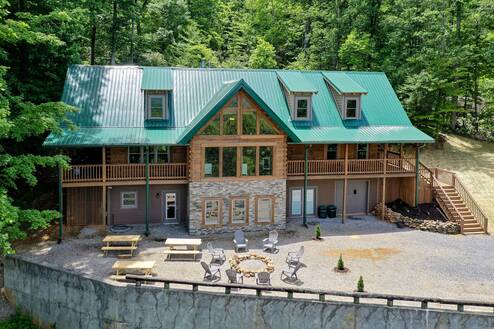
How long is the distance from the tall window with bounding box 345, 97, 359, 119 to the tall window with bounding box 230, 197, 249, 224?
28.0 feet

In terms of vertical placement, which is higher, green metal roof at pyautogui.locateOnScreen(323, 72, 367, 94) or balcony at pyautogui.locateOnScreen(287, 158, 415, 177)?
green metal roof at pyautogui.locateOnScreen(323, 72, 367, 94)

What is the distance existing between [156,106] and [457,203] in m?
17.7

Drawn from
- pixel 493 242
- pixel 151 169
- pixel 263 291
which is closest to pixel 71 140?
pixel 151 169

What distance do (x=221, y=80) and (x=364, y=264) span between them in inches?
538

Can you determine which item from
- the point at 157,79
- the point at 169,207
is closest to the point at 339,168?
the point at 169,207

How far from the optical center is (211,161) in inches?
962

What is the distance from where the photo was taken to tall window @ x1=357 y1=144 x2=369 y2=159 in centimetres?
2872

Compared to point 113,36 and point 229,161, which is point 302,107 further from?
point 113,36

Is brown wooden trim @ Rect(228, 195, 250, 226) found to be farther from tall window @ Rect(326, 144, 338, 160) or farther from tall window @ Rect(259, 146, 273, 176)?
tall window @ Rect(326, 144, 338, 160)

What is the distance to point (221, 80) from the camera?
28.3 m

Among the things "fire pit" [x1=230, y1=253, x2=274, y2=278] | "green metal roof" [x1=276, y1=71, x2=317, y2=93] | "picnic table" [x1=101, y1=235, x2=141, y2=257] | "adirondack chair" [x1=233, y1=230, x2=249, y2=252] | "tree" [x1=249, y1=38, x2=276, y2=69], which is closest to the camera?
"fire pit" [x1=230, y1=253, x2=274, y2=278]

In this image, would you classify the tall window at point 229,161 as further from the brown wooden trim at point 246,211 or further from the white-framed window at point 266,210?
the white-framed window at point 266,210

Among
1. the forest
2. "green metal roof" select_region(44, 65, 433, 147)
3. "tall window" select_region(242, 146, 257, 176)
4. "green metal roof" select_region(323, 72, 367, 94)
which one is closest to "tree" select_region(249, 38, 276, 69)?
the forest

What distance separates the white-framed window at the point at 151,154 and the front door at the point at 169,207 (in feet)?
6.23
